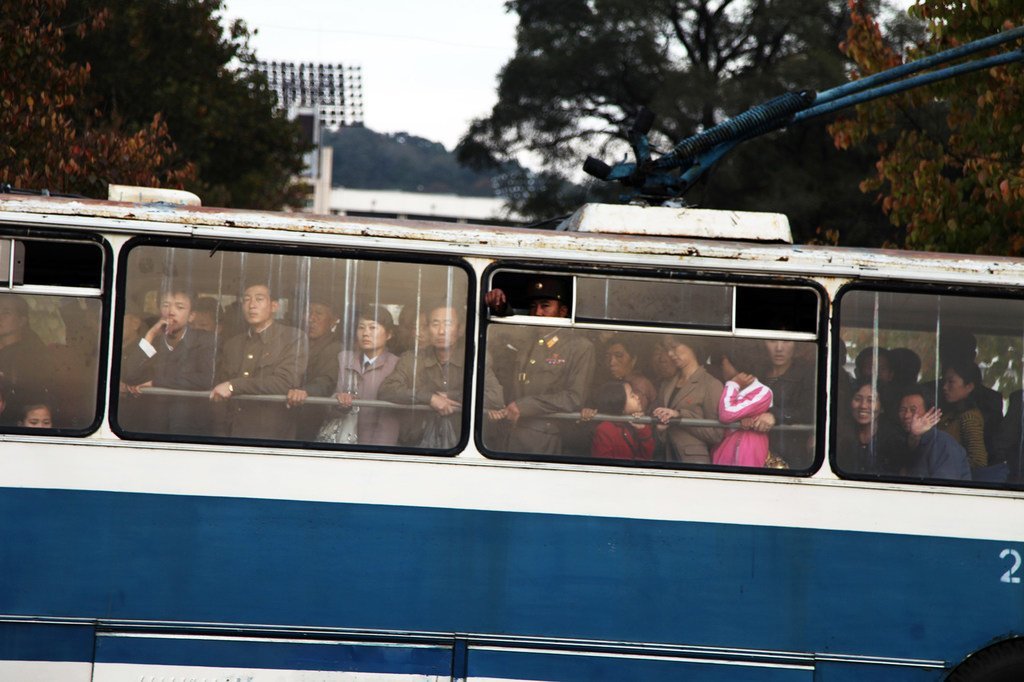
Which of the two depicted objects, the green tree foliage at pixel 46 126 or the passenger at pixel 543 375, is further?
the green tree foliage at pixel 46 126

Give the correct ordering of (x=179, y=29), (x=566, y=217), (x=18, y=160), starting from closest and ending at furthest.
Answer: (x=566, y=217) < (x=18, y=160) < (x=179, y=29)

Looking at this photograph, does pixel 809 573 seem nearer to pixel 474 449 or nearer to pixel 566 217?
pixel 474 449

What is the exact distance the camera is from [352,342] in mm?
5766

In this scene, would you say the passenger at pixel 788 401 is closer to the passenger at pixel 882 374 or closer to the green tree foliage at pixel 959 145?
the passenger at pixel 882 374

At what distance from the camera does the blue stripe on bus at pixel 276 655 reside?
219 inches

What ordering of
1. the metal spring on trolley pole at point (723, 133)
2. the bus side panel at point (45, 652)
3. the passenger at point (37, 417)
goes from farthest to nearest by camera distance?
the metal spring on trolley pole at point (723, 133)
the passenger at point (37, 417)
the bus side panel at point (45, 652)

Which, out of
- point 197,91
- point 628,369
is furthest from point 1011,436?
point 197,91

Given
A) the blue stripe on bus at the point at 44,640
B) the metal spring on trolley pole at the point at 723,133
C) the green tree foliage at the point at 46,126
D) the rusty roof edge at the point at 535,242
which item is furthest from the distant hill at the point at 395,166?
the blue stripe on bus at the point at 44,640

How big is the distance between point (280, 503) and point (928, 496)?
129 inches

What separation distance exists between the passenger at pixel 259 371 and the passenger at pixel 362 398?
0.67ft

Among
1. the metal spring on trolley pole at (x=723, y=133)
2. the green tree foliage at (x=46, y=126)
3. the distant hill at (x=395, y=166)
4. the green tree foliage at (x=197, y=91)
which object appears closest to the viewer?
the metal spring on trolley pole at (x=723, y=133)

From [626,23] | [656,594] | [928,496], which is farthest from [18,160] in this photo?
[626,23]

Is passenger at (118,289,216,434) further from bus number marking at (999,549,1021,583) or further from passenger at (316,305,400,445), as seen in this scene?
bus number marking at (999,549,1021,583)

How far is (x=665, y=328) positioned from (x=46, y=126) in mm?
7957
